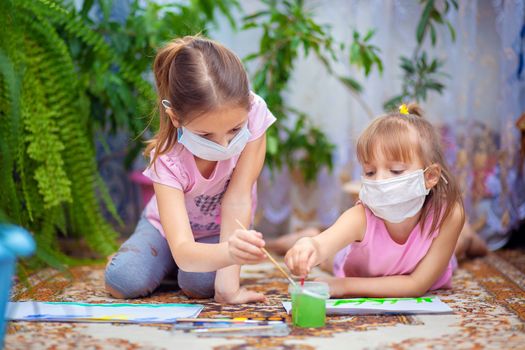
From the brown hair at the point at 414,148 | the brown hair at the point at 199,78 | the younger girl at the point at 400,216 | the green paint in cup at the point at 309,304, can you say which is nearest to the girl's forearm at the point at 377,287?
the younger girl at the point at 400,216

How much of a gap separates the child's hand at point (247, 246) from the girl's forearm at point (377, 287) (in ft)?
1.11

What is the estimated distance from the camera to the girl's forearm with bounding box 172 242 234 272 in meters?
1.14

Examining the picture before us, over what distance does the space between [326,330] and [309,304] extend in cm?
5

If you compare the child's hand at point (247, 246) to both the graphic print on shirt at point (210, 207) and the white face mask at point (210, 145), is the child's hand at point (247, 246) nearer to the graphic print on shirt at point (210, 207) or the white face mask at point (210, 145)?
the white face mask at point (210, 145)

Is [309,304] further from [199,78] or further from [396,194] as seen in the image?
[199,78]

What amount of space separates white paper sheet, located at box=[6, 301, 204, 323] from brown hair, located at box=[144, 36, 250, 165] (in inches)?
14.0

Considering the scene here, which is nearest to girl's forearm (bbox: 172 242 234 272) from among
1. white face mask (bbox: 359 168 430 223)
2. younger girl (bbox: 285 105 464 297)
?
younger girl (bbox: 285 105 464 297)

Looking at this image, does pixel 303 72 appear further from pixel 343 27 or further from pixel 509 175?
pixel 509 175

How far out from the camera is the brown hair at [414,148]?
1345mm

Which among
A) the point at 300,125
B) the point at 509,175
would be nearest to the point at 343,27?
the point at 300,125

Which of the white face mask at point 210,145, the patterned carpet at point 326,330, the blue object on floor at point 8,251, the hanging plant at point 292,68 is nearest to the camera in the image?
the blue object on floor at point 8,251

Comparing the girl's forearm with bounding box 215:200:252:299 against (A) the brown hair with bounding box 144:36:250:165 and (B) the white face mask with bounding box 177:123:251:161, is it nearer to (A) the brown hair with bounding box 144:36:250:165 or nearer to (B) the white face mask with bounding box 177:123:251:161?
(B) the white face mask with bounding box 177:123:251:161

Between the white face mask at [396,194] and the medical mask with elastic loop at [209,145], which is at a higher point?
the medical mask with elastic loop at [209,145]

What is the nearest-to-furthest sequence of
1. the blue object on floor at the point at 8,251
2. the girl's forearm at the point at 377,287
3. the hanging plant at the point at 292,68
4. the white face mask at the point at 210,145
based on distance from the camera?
the blue object on floor at the point at 8,251
the white face mask at the point at 210,145
the girl's forearm at the point at 377,287
the hanging plant at the point at 292,68
